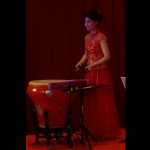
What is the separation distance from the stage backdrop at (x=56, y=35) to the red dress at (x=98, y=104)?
26.7 inches

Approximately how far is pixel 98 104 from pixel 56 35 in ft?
3.83

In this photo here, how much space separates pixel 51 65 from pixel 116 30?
1072 mm

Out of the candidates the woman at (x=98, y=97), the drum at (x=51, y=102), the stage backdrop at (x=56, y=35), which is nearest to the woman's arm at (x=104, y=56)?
the woman at (x=98, y=97)

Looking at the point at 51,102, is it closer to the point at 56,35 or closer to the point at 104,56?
the point at 104,56

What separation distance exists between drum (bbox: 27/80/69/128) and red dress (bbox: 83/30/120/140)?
32cm

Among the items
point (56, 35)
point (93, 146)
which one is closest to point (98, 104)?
point (93, 146)

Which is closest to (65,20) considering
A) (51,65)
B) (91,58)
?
(51,65)

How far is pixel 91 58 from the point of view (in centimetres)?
355

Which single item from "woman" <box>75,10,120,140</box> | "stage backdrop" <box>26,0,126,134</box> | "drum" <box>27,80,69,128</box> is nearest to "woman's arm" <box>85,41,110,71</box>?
"woman" <box>75,10,120,140</box>

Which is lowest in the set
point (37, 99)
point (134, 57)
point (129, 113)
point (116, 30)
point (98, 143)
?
point (98, 143)

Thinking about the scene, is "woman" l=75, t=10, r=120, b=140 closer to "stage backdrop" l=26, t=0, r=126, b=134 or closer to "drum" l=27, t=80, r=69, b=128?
"drum" l=27, t=80, r=69, b=128

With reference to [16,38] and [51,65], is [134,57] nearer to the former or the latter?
[16,38]

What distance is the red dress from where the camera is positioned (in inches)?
141

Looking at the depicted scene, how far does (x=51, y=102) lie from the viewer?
3344 mm
